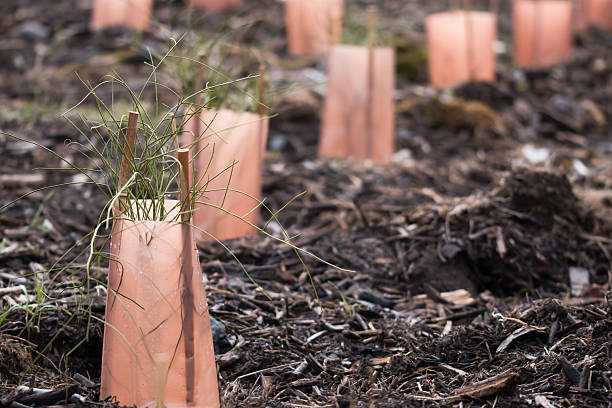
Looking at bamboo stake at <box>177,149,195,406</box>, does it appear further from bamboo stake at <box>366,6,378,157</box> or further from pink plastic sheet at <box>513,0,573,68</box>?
pink plastic sheet at <box>513,0,573,68</box>

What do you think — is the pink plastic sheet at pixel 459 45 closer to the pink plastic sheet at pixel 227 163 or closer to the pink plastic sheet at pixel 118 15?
the pink plastic sheet at pixel 118 15

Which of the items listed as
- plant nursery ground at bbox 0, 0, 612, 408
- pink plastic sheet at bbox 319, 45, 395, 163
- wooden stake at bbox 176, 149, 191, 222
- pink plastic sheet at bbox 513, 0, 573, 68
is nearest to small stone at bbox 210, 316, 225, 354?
plant nursery ground at bbox 0, 0, 612, 408

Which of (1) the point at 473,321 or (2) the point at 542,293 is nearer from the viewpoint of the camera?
(1) the point at 473,321

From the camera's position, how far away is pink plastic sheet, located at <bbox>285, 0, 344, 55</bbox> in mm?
4691

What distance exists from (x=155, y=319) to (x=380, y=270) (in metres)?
1.05

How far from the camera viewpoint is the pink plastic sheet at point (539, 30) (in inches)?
205

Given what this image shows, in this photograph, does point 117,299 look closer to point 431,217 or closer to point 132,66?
point 431,217

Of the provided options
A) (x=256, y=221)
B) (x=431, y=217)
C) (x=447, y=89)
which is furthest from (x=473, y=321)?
(x=447, y=89)

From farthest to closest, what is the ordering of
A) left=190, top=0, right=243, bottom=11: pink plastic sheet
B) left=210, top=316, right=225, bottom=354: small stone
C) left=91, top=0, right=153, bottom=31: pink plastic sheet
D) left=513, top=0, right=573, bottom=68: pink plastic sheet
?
A: left=190, top=0, right=243, bottom=11: pink plastic sheet < left=513, top=0, right=573, bottom=68: pink plastic sheet < left=91, top=0, right=153, bottom=31: pink plastic sheet < left=210, top=316, right=225, bottom=354: small stone

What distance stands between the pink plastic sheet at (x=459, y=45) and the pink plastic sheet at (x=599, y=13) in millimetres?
2593

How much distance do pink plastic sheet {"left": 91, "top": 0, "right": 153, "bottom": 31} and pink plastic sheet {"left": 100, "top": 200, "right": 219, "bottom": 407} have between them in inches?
149

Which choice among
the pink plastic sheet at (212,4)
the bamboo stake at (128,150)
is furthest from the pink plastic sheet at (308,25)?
the bamboo stake at (128,150)

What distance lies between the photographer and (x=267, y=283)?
2086 millimetres

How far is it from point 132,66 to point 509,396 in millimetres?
3764
